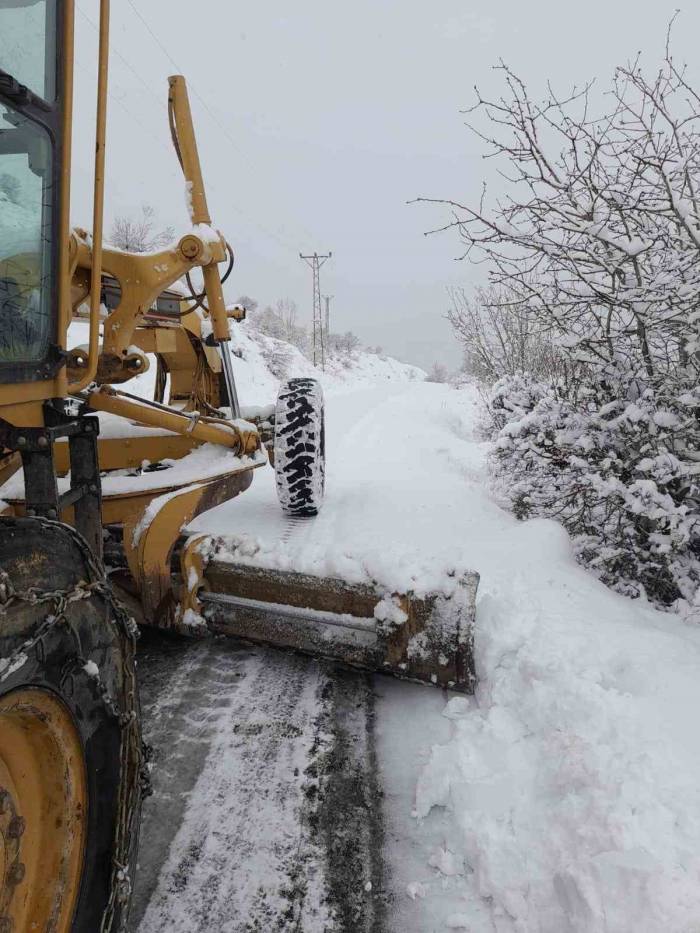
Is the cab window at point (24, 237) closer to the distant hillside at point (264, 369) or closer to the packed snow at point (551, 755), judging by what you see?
the packed snow at point (551, 755)

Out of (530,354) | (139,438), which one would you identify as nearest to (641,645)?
(139,438)

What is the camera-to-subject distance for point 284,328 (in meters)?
49.7

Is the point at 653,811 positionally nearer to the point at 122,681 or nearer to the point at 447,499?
the point at 122,681

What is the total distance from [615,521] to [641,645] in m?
1.94

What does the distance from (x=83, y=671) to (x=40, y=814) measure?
348 millimetres

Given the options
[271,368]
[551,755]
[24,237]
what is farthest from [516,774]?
[271,368]

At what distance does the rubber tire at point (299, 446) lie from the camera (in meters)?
4.59

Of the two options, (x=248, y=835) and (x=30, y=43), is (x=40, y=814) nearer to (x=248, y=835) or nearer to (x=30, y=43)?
(x=248, y=835)

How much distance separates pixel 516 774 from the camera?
7.53ft

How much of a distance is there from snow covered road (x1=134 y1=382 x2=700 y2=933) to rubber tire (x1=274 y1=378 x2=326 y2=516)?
150 cm

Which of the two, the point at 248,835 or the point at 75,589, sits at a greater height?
the point at 75,589

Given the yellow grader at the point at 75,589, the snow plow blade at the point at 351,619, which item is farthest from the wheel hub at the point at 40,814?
the snow plow blade at the point at 351,619

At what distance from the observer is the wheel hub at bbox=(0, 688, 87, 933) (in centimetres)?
129

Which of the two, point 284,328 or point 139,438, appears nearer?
point 139,438
